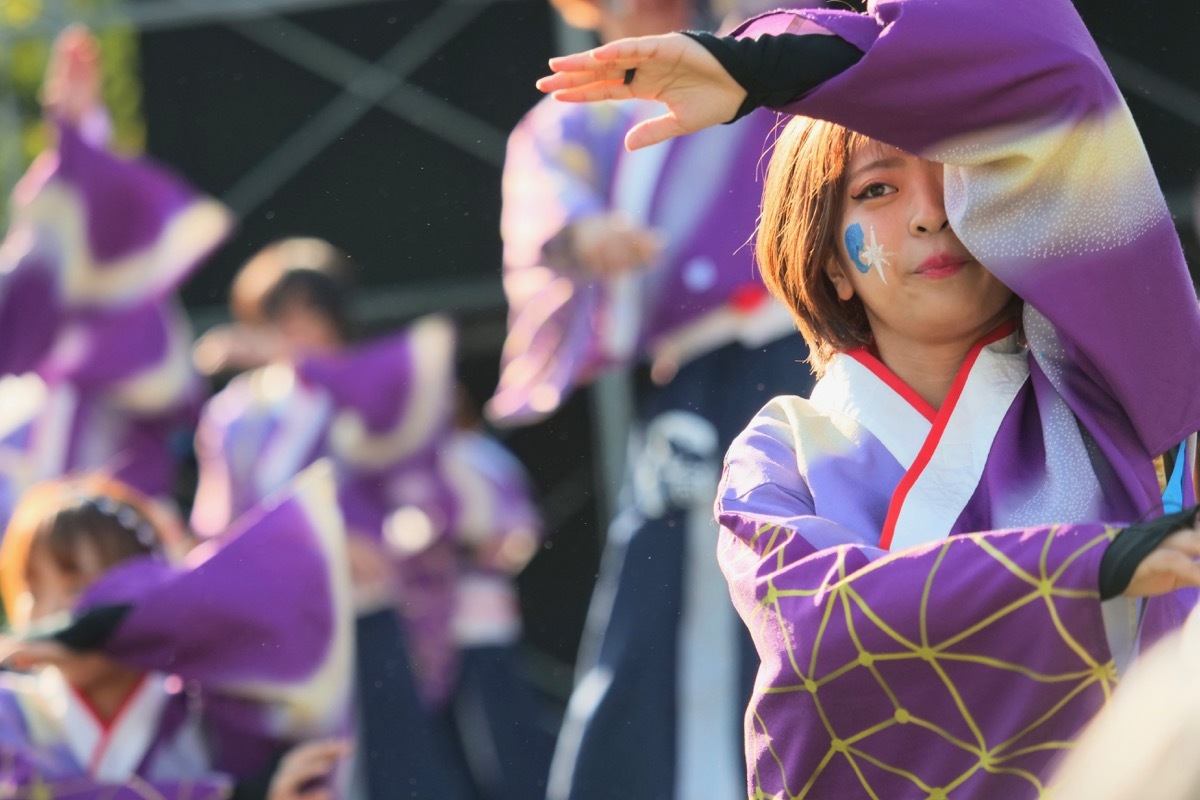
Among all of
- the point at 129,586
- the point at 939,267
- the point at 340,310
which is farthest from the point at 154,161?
the point at 939,267

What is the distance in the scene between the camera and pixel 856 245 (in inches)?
90.1

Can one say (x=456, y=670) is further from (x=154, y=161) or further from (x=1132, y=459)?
(x=1132, y=459)

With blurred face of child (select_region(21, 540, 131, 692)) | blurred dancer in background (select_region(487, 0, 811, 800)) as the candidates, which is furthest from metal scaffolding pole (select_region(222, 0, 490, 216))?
blurred face of child (select_region(21, 540, 131, 692))

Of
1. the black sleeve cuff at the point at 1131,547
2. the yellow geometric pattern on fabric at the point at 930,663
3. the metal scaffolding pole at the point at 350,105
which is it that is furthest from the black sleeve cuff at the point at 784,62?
the metal scaffolding pole at the point at 350,105

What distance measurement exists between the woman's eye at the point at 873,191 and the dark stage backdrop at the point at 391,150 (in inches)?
134

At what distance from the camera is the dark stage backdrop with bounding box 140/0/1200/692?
Result: 570 cm

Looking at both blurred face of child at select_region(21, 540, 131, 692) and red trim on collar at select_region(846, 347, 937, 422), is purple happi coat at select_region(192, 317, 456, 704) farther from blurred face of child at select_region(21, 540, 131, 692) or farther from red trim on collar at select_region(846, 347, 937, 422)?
red trim on collar at select_region(846, 347, 937, 422)

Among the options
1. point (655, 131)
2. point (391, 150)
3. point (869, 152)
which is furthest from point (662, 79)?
point (391, 150)

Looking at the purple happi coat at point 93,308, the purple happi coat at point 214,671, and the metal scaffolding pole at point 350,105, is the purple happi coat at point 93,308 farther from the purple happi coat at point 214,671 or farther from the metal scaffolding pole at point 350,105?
the purple happi coat at point 214,671

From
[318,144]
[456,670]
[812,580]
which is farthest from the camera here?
[318,144]

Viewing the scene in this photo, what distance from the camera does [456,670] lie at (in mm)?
5395

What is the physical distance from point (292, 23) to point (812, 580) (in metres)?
4.10

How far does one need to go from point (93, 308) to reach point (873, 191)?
3474 millimetres

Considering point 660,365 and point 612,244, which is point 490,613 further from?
point 612,244
